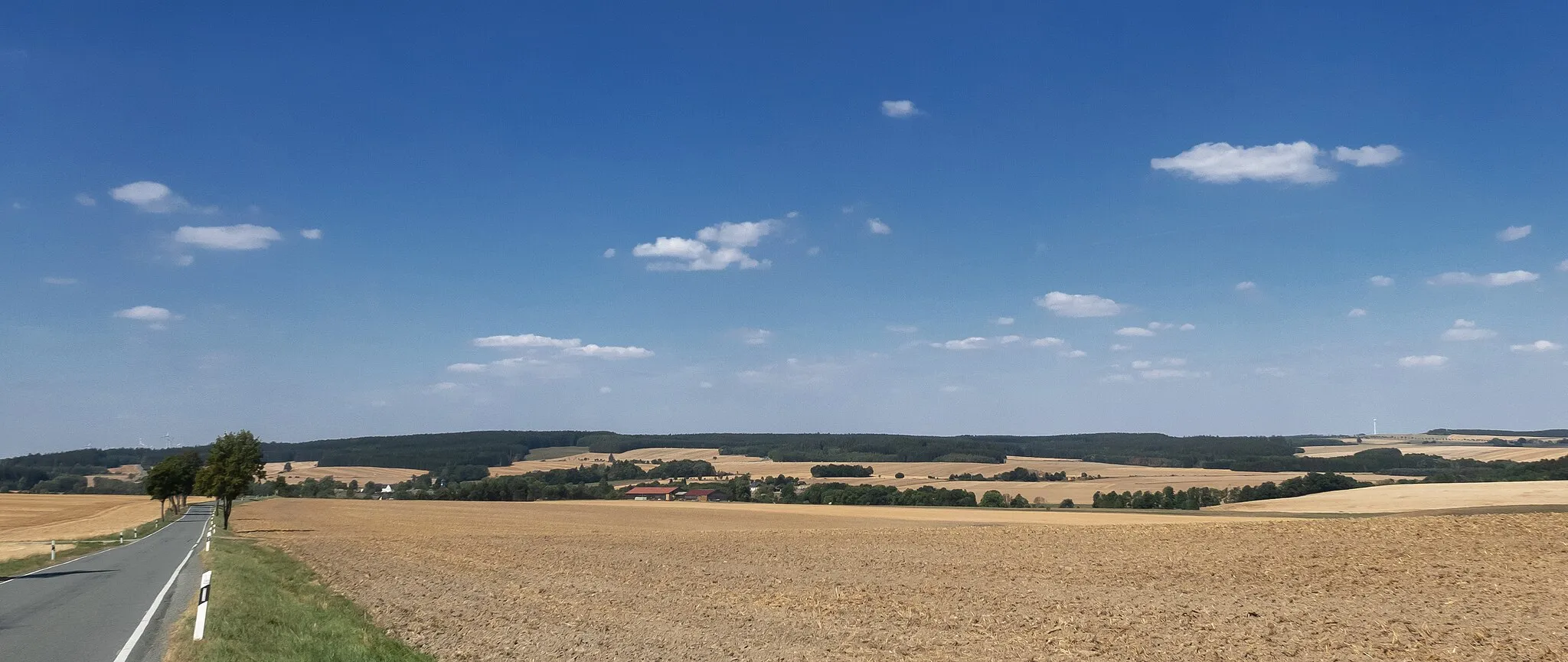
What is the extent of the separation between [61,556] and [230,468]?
20.8 m

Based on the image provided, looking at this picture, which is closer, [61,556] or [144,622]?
[144,622]

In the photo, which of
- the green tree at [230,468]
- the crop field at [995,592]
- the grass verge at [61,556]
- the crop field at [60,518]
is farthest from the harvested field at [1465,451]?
the crop field at [60,518]

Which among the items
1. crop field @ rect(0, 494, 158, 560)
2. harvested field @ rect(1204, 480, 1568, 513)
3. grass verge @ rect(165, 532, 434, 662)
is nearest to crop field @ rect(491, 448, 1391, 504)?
harvested field @ rect(1204, 480, 1568, 513)

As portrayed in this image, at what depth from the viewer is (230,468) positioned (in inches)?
2318

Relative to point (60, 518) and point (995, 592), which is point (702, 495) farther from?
point (995, 592)

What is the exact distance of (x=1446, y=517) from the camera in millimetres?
39375

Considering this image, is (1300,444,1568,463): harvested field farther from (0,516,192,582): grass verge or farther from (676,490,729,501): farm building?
(0,516,192,582): grass verge

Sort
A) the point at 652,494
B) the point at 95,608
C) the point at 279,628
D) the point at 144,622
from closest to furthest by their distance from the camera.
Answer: the point at 279,628, the point at 144,622, the point at 95,608, the point at 652,494

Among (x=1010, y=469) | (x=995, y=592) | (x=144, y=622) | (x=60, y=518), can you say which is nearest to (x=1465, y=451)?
(x=1010, y=469)

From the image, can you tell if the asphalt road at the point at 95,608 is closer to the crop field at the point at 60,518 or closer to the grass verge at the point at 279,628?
the grass verge at the point at 279,628

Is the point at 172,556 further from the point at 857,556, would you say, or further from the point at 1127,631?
the point at 1127,631

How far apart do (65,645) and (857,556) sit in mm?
23696

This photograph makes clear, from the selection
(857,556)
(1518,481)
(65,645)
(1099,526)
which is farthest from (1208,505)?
(65,645)

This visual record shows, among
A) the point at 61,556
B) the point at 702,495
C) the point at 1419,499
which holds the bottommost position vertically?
the point at 702,495
